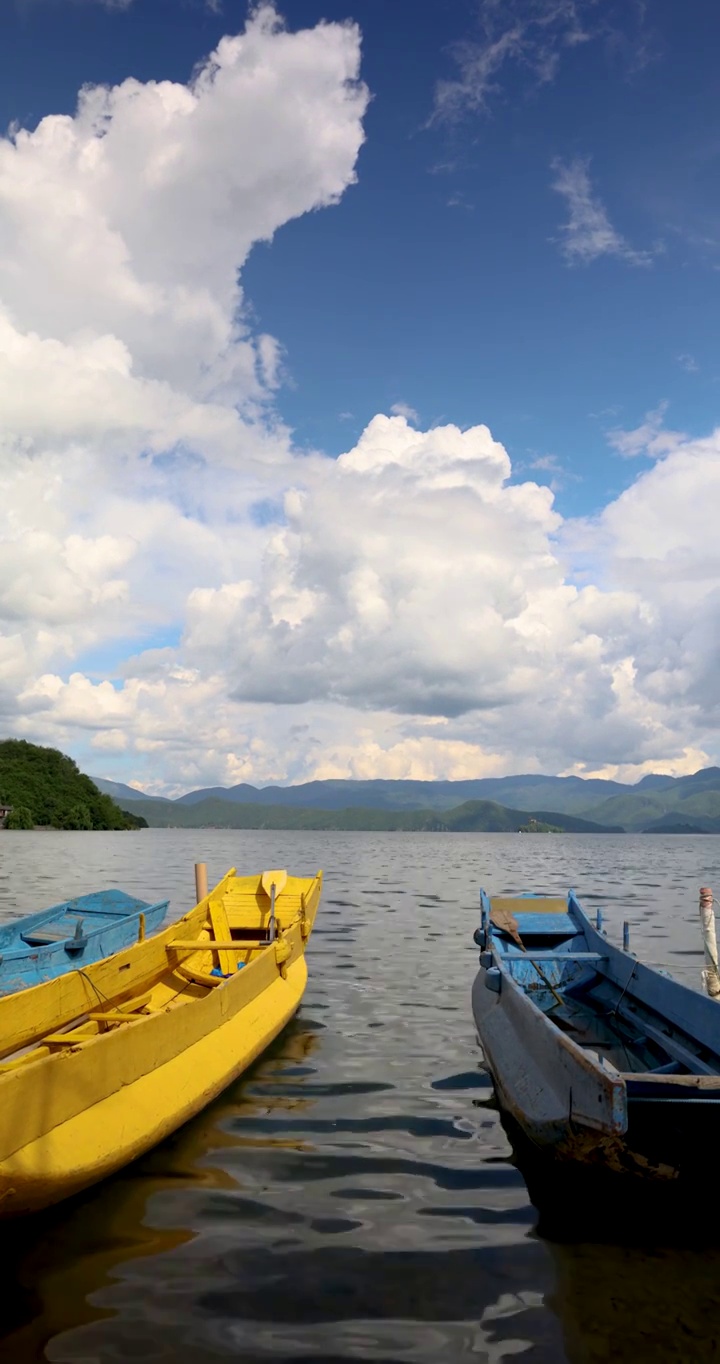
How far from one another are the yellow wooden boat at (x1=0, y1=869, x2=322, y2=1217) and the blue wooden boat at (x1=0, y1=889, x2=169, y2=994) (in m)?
2.66

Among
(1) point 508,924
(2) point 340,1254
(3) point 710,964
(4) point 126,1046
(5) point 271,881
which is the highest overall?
(5) point 271,881

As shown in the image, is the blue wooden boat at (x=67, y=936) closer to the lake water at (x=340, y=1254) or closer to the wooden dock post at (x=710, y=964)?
the lake water at (x=340, y=1254)

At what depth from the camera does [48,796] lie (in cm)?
18588

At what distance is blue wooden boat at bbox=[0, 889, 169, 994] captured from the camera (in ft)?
52.0

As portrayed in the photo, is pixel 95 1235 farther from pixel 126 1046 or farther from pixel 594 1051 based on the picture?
pixel 594 1051

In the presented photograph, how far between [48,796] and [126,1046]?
192m

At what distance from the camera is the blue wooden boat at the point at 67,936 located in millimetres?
15844

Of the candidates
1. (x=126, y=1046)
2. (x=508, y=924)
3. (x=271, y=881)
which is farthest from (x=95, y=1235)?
(x=271, y=881)

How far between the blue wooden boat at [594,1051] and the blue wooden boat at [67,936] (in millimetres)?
8196

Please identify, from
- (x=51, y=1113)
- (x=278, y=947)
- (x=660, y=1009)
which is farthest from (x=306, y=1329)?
(x=278, y=947)

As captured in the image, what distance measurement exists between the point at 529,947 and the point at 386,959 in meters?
5.99

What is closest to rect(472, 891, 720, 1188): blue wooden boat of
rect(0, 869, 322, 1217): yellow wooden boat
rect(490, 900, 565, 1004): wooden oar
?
rect(490, 900, 565, 1004): wooden oar

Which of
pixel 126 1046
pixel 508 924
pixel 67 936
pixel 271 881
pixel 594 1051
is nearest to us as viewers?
pixel 126 1046

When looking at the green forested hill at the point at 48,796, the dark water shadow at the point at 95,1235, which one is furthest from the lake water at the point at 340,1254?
the green forested hill at the point at 48,796
